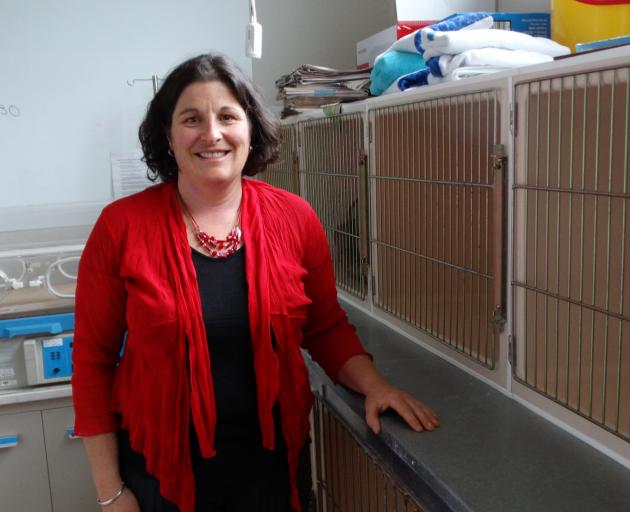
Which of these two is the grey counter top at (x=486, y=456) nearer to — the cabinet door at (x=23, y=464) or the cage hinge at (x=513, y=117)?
the cage hinge at (x=513, y=117)

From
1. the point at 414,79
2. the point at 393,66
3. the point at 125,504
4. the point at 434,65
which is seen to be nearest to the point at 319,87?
the point at 393,66

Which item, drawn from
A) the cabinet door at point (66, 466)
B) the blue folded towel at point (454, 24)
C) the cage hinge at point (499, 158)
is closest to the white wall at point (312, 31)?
the blue folded towel at point (454, 24)

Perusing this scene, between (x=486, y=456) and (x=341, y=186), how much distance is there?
101 centimetres

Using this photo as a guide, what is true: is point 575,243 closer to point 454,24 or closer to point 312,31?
point 454,24

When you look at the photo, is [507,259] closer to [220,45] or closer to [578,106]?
[578,106]

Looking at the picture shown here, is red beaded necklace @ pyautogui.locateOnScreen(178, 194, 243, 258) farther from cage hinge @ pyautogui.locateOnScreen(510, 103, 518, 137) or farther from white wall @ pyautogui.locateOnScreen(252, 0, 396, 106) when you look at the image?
white wall @ pyautogui.locateOnScreen(252, 0, 396, 106)

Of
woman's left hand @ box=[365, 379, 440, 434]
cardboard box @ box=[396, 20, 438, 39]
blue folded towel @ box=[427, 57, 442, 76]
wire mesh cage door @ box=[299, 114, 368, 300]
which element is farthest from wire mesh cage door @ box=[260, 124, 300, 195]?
woman's left hand @ box=[365, 379, 440, 434]

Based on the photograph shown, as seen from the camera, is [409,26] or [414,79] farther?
[409,26]

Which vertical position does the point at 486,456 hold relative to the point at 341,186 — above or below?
below

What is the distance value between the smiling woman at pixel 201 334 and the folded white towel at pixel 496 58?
39cm

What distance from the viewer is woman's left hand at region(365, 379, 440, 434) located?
1127 millimetres

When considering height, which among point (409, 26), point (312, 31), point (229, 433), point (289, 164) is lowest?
point (229, 433)

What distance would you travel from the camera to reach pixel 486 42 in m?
1.28

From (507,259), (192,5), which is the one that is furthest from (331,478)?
(192,5)
